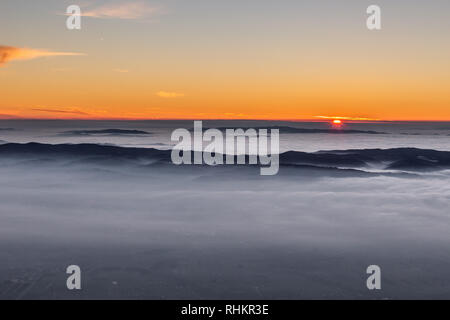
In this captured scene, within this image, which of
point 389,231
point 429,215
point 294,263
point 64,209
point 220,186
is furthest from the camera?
point 220,186

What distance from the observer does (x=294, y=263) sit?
411 inches

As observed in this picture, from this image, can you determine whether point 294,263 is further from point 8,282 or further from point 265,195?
point 265,195

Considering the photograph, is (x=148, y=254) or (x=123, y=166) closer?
(x=148, y=254)

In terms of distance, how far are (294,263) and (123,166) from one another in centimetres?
2929

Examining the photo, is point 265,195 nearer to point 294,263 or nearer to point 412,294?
point 294,263

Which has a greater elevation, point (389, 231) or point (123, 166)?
point (123, 166)

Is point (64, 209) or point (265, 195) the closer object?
point (64, 209)

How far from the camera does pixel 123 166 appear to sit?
3797cm

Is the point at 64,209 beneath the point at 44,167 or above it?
beneath
